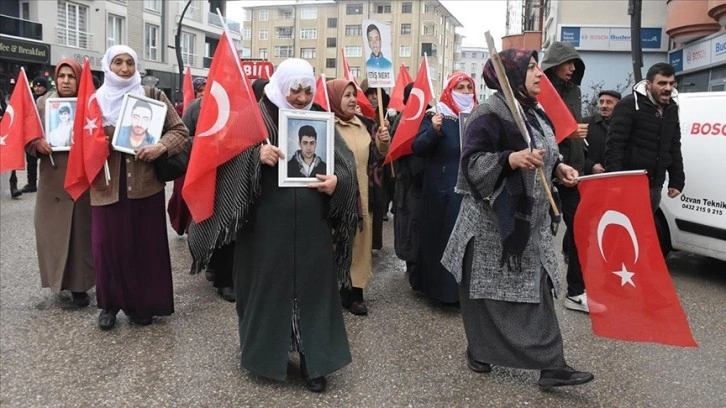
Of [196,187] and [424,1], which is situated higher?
[424,1]

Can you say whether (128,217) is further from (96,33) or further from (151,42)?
(151,42)

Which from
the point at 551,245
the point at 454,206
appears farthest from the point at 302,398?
the point at 454,206

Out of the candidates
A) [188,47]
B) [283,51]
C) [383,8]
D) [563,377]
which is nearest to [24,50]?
[188,47]

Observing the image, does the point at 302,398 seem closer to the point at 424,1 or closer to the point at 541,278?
the point at 541,278

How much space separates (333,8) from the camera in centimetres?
7606

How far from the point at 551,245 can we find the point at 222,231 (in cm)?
184

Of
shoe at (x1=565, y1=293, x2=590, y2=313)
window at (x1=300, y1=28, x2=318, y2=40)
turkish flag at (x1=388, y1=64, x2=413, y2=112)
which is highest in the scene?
window at (x1=300, y1=28, x2=318, y2=40)

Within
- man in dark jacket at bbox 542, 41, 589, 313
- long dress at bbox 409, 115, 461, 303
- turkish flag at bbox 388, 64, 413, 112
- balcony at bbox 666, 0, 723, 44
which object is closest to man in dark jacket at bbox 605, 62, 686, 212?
man in dark jacket at bbox 542, 41, 589, 313

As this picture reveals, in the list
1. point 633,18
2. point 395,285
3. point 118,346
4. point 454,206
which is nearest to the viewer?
point 118,346

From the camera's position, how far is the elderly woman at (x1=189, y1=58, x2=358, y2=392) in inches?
137

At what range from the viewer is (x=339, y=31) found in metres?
76.0

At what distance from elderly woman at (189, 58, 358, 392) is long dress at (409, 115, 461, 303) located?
153 cm

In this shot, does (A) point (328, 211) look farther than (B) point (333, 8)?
No

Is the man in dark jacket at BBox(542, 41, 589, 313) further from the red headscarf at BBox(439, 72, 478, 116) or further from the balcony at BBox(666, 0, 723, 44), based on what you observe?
the balcony at BBox(666, 0, 723, 44)
